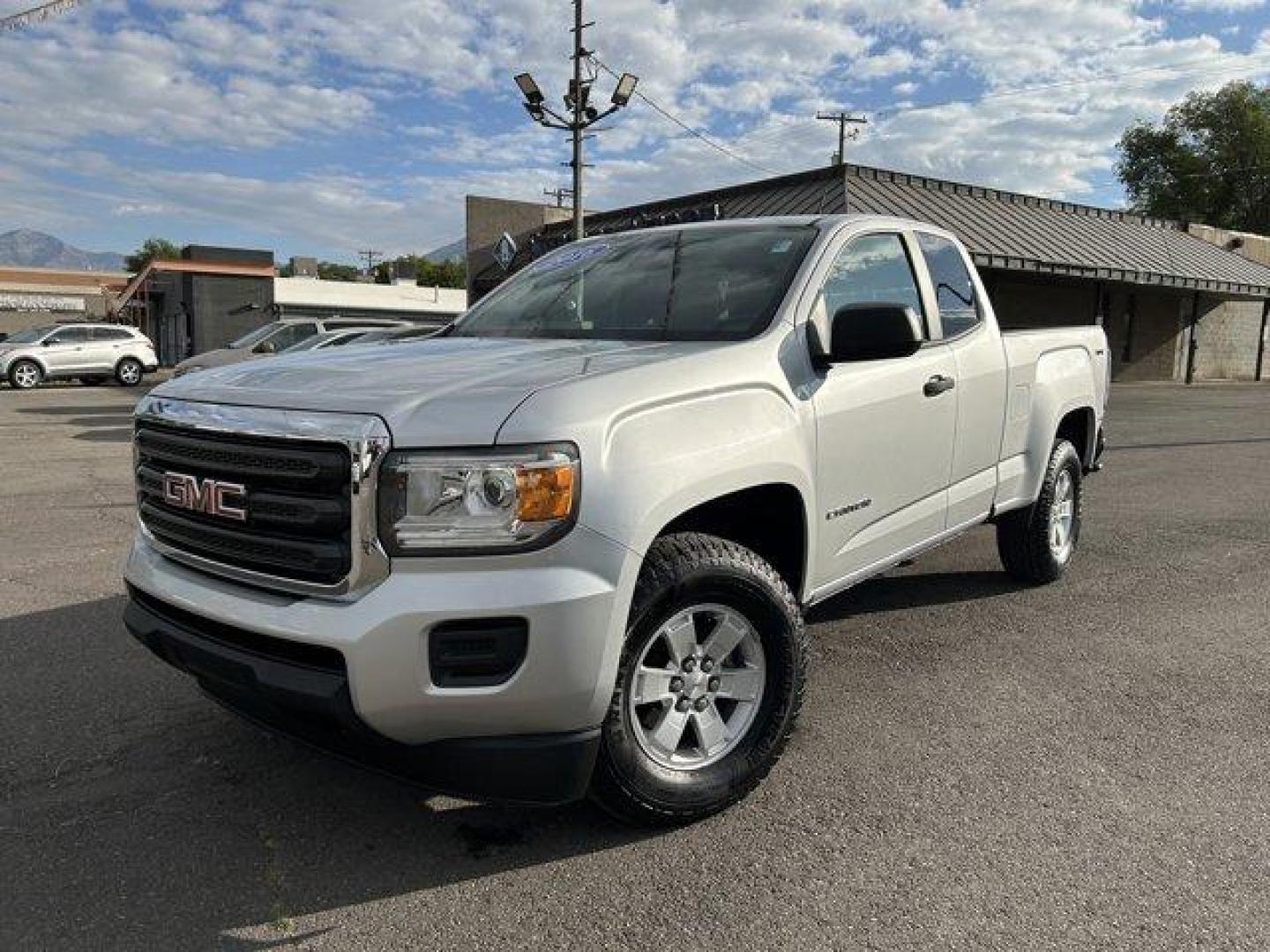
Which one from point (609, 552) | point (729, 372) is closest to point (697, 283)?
point (729, 372)

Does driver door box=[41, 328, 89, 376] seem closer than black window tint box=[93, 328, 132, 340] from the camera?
Yes

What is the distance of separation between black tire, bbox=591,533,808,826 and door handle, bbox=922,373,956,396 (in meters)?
1.28

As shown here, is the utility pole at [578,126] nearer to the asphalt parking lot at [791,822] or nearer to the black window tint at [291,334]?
the black window tint at [291,334]

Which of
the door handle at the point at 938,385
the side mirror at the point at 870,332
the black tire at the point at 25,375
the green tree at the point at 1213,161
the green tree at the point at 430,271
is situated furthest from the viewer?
the green tree at the point at 430,271

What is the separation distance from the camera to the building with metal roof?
18203 millimetres

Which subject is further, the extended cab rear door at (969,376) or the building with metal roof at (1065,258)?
the building with metal roof at (1065,258)

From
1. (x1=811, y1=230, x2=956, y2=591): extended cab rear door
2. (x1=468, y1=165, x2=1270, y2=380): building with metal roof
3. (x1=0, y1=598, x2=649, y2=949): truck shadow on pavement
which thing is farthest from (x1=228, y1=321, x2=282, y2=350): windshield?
(x1=811, y1=230, x2=956, y2=591): extended cab rear door

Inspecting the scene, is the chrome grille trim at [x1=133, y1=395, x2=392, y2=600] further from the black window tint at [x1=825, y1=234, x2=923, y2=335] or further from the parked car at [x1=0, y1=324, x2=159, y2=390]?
the parked car at [x1=0, y1=324, x2=159, y2=390]

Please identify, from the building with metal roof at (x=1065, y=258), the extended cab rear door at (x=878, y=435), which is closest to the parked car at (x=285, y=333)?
the building with metal roof at (x=1065, y=258)

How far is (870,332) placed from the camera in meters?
3.30

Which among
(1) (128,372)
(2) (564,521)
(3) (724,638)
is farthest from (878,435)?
(1) (128,372)

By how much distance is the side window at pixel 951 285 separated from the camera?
14.8 feet

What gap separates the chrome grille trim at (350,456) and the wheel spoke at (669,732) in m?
0.97

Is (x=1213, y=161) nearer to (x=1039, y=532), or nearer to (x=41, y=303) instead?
(x=1039, y=532)
